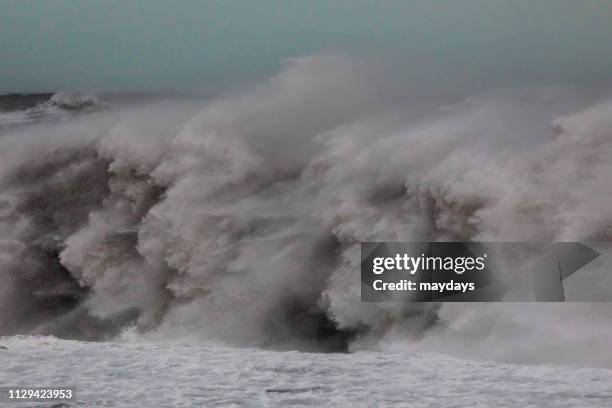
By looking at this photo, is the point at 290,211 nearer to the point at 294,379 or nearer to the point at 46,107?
the point at 294,379

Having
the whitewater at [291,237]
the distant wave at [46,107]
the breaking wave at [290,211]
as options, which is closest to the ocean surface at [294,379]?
the whitewater at [291,237]

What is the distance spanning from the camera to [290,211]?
40.0 ft

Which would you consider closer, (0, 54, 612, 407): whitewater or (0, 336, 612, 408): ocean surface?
(0, 336, 612, 408): ocean surface

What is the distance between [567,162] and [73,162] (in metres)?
8.00

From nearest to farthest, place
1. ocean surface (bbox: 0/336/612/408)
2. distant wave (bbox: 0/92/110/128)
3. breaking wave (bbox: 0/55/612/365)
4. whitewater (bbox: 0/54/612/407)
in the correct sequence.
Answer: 1. ocean surface (bbox: 0/336/612/408)
2. whitewater (bbox: 0/54/612/407)
3. breaking wave (bbox: 0/55/612/365)
4. distant wave (bbox: 0/92/110/128)

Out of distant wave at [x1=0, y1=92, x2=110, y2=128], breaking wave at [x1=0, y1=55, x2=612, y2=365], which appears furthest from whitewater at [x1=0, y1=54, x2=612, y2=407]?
distant wave at [x1=0, y1=92, x2=110, y2=128]

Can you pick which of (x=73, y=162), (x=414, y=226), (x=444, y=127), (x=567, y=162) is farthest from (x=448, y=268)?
(x=73, y=162)

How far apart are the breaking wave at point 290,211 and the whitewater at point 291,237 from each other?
0.03m

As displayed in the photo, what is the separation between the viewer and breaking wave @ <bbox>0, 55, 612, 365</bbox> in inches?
393

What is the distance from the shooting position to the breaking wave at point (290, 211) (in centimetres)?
999

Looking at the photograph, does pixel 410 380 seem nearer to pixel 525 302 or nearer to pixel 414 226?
pixel 525 302

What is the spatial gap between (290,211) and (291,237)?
49 cm

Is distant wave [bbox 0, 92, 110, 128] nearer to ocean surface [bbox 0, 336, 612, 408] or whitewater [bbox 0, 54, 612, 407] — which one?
whitewater [bbox 0, 54, 612, 407]

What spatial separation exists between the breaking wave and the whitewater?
0.03m
